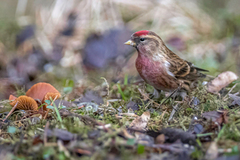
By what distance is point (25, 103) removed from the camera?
3.00 m

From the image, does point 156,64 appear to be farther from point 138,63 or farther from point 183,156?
point 183,156

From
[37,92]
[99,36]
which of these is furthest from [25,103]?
[99,36]

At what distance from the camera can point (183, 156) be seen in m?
2.12

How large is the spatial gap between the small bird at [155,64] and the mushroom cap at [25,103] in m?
1.63

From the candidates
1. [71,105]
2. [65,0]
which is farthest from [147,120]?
[65,0]

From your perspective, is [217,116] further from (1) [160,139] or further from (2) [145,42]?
(2) [145,42]

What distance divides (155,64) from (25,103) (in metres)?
1.96

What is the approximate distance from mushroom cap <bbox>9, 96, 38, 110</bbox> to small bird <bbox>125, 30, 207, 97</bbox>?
5.36ft

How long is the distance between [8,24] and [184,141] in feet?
20.1

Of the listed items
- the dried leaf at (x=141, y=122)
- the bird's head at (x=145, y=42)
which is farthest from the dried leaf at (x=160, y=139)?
the bird's head at (x=145, y=42)

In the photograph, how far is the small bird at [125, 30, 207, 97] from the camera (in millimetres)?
3662

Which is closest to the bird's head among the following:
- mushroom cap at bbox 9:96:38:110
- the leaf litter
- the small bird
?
the small bird

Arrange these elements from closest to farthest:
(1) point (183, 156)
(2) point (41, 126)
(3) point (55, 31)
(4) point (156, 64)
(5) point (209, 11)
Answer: (1) point (183, 156)
(2) point (41, 126)
(4) point (156, 64)
(3) point (55, 31)
(5) point (209, 11)

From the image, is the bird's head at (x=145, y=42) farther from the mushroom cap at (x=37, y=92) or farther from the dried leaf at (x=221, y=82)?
A: the mushroom cap at (x=37, y=92)
